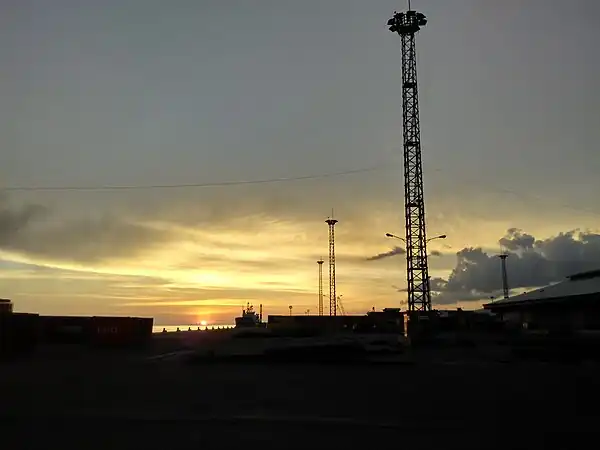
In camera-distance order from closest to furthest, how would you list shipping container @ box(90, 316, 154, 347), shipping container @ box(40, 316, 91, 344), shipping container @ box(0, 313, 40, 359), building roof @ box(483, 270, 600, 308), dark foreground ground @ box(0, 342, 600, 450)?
dark foreground ground @ box(0, 342, 600, 450) < shipping container @ box(0, 313, 40, 359) < building roof @ box(483, 270, 600, 308) < shipping container @ box(90, 316, 154, 347) < shipping container @ box(40, 316, 91, 344)

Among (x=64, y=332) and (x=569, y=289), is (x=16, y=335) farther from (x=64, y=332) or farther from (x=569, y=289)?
(x=569, y=289)

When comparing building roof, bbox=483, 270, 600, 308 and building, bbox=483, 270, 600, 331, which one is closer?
building, bbox=483, 270, 600, 331

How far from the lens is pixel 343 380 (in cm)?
2373

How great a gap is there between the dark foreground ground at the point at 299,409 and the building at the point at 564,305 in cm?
2370

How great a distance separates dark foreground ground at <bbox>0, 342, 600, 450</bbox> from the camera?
11867 mm

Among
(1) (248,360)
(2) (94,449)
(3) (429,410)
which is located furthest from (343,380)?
(2) (94,449)

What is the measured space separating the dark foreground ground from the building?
2370 cm

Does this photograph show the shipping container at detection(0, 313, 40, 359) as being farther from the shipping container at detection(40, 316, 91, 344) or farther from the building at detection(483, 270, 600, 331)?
the building at detection(483, 270, 600, 331)

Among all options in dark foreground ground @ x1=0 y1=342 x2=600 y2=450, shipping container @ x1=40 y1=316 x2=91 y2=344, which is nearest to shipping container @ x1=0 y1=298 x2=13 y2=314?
shipping container @ x1=40 y1=316 x2=91 y2=344

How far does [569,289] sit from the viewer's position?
53.5m

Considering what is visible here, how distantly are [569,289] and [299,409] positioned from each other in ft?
145

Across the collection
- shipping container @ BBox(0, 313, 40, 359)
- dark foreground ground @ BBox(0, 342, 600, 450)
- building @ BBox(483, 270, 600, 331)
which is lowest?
dark foreground ground @ BBox(0, 342, 600, 450)

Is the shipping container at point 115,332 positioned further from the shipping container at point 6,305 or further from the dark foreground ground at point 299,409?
the dark foreground ground at point 299,409

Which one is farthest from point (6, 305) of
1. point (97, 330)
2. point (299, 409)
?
point (299, 409)
